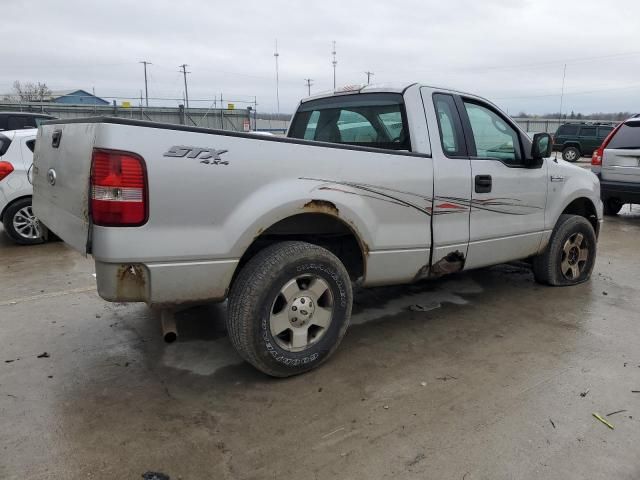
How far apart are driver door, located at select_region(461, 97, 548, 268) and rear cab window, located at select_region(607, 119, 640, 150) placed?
514cm

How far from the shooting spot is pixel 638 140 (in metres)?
8.44

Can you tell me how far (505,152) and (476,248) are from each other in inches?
36.1

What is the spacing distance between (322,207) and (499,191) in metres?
1.81

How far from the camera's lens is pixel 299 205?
2979 millimetres

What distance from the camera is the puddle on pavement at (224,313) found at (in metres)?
3.41

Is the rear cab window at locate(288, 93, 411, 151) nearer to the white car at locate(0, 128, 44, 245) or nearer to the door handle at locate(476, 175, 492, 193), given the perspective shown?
the door handle at locate(476, 175, 492, 193)

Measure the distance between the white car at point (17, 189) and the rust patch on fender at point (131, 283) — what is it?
4920 mm

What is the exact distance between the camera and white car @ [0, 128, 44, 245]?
6570 mm

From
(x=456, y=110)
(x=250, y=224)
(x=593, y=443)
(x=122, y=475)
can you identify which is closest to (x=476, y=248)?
(x=456, y=110)

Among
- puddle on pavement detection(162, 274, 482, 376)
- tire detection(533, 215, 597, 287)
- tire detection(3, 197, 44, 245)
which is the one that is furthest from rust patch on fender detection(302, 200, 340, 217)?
tire detection(3, 197, 44, 245)

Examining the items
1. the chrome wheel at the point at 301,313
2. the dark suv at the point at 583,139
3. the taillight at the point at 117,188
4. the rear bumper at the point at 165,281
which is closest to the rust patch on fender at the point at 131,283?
the rear bumper at the point at 165,281

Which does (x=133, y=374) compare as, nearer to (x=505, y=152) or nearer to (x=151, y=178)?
(x=151, y=178)

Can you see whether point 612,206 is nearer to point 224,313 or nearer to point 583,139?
point 224,313

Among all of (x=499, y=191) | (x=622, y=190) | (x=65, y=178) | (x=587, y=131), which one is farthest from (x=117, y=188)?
(x=587, y=131)
